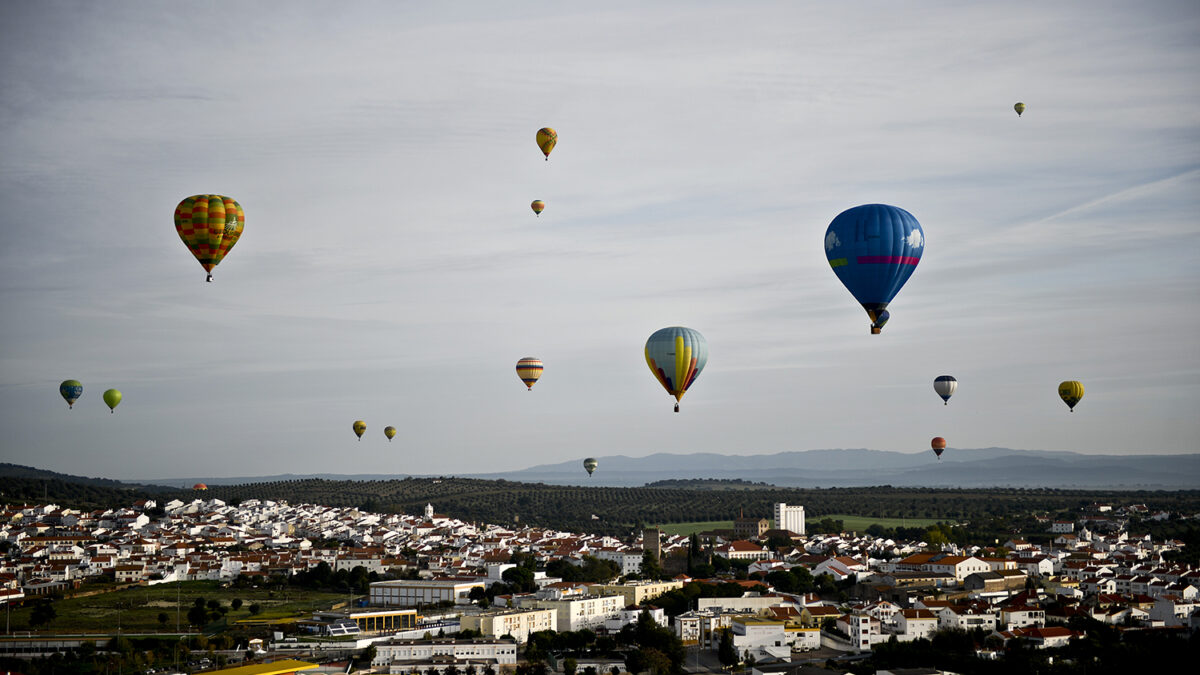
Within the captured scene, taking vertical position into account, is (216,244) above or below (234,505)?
above

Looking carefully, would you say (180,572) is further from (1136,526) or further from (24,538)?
(1136,526)

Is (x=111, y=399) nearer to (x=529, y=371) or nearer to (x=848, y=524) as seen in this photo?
(x=529, y=371)

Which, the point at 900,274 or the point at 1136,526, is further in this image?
the point at 1136,526

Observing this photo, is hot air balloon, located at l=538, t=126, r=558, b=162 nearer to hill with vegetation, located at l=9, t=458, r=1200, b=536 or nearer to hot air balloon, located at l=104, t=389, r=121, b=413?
hot air balloon, located at l=104, t=389, r=121, b=413

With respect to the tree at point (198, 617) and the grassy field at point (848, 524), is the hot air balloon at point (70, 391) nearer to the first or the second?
the tree at point (198, 617)

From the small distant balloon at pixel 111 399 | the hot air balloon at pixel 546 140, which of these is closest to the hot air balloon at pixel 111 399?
the small distant balloon at pixel 111 399

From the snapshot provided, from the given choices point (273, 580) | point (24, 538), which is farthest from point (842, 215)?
point (24, 538)
